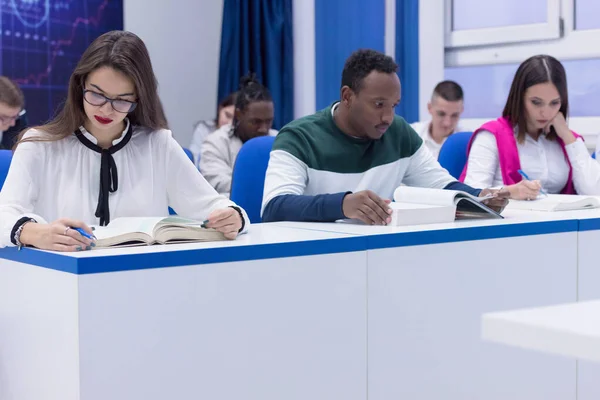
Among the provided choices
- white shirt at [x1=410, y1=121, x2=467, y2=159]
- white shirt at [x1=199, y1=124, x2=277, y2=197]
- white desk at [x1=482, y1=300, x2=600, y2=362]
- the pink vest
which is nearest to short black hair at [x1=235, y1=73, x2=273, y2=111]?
white shirt at [x1=199, y1=124, x2=277, y2=197]

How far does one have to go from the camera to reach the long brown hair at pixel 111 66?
190 cm

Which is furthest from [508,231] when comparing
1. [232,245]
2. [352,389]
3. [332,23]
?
[332,23]

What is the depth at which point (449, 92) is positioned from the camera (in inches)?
171

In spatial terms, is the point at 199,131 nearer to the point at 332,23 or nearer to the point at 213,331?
the point at 332,23

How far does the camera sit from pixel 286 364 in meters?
1.70

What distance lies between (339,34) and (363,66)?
2932 millimetres

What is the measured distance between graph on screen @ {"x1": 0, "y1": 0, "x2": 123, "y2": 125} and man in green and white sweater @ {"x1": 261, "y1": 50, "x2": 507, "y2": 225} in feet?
9.39

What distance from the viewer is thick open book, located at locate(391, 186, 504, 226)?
2.05 m

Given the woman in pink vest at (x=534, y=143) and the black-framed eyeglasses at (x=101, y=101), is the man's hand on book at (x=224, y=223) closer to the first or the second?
the black-framed eyeglasses at (x=101, y=101)

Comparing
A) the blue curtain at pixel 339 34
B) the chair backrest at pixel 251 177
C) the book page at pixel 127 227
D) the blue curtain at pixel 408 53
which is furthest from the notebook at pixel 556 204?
the blue curtain at pixel 339 34

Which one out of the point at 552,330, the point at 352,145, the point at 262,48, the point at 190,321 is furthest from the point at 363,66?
the point at 262,48

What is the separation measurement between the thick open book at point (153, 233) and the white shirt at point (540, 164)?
143 centimetres

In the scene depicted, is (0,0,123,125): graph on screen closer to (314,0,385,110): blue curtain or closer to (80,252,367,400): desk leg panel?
(314,0,385,110): blue curtain

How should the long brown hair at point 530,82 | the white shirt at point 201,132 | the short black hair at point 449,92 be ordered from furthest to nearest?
the white shirt at point 201,132
the short black hair at point 449,92
the long brown hair at point 530,82
